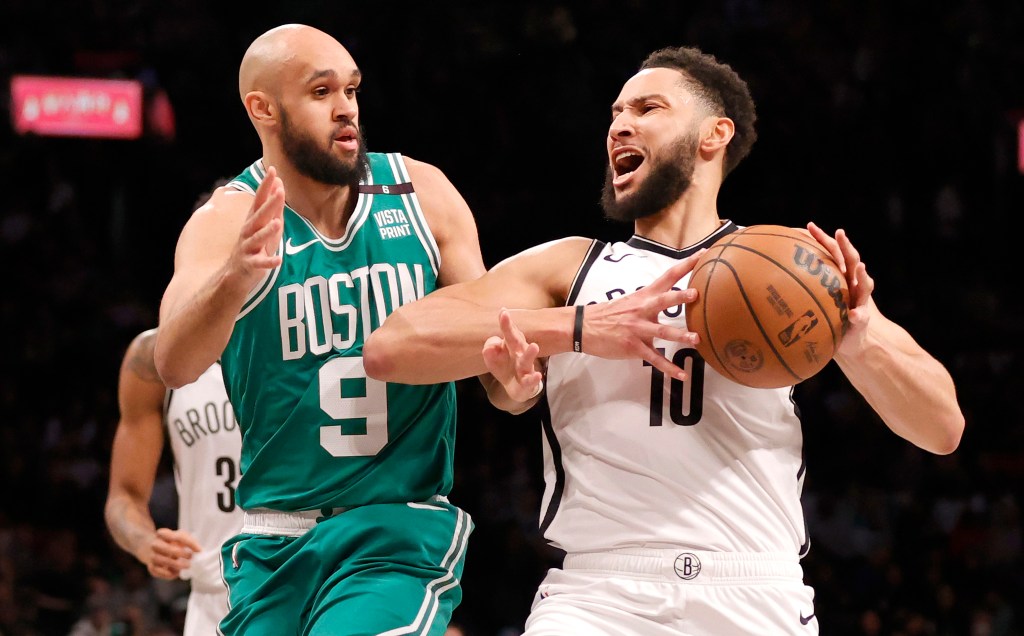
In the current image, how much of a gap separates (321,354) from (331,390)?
0.11m

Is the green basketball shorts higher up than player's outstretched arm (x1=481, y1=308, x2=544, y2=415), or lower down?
lower down

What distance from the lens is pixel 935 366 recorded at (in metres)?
3.50

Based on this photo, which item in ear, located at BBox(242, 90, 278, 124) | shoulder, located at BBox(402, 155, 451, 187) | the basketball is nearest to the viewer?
the basketball

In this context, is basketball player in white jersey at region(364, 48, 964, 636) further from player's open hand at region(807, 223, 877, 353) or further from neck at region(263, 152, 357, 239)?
neck at region(263, 152, 357, 239)

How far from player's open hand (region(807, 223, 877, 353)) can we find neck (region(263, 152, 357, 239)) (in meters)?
1.42

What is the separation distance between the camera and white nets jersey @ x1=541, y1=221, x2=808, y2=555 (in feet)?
11.2

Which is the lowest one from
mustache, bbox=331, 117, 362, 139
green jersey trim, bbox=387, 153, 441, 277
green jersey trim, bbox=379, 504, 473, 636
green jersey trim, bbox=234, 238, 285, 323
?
green jersey trim, bbox=379, 504, 473, 636

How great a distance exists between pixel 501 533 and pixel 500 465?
1.01 m

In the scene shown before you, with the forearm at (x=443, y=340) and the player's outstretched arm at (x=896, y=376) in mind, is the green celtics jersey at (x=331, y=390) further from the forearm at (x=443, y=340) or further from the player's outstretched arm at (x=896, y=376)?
the player's outstretched arm at (x=896, y=376)

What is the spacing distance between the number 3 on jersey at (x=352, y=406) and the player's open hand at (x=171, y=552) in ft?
4.15

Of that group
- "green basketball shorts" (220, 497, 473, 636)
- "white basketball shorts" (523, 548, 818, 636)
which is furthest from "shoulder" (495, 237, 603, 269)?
"white basketball shorts" (523, 548, 818, 636)

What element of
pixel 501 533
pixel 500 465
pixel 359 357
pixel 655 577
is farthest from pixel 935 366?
pixel 500 465

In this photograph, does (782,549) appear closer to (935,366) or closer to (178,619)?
(935,366)

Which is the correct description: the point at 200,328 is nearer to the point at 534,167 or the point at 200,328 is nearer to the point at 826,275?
the point at 826,275
